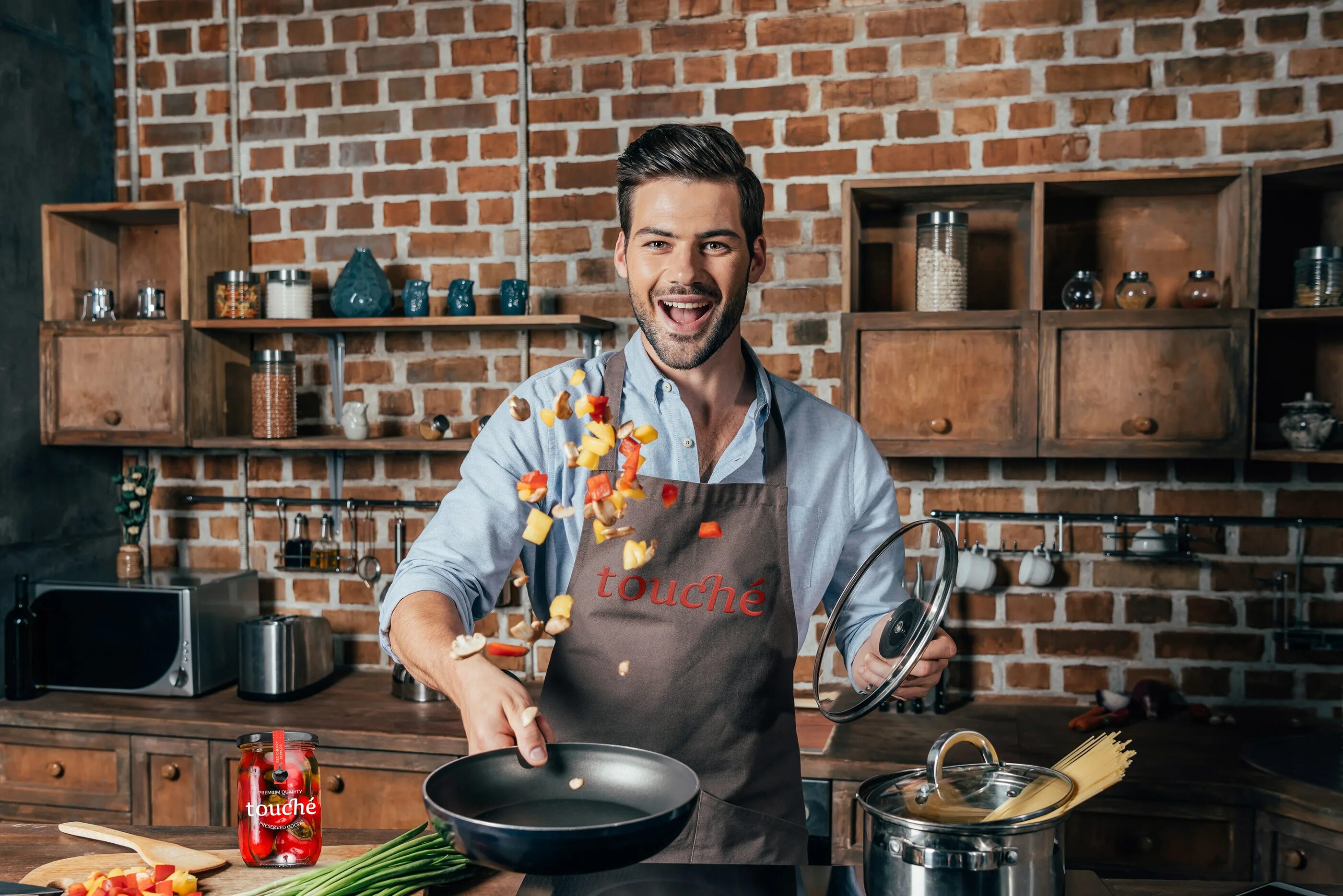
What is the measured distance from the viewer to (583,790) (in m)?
1.20

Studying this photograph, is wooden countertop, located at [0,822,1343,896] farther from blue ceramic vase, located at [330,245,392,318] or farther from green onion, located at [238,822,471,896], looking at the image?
blue ceramic vase, located at [330,245,392,318]

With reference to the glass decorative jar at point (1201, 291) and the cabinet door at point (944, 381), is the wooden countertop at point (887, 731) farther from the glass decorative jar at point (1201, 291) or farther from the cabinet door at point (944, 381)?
the glass decorative jar at point (1201, 291)

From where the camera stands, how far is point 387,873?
1250mm

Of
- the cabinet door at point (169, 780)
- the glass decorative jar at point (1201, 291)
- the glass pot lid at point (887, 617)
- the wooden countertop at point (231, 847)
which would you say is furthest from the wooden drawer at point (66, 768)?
the glass decorative jar at point (1201, 291)

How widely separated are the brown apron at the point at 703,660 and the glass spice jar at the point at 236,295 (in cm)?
166

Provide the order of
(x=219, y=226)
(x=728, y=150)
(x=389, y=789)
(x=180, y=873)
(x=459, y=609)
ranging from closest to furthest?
(x=180, y=873), (x=459, y=609), (x=728, y=150), (x=389, y=789), (x=219, y=226)

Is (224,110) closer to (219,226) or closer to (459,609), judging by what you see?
(219,226)

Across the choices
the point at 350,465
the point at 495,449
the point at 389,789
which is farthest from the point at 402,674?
the point at 495,449

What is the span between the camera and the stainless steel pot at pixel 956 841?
1.00 metres

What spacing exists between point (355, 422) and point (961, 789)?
218cm

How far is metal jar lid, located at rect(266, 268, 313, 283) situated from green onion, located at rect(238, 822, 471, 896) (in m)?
1.99

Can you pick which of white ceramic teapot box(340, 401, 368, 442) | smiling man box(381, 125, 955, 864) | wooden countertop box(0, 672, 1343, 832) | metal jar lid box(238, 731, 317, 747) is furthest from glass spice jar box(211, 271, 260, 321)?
metal jar lid box(238, 731, 317, 747)

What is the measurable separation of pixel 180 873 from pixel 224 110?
253cm

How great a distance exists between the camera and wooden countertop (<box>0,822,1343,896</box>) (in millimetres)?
1354
